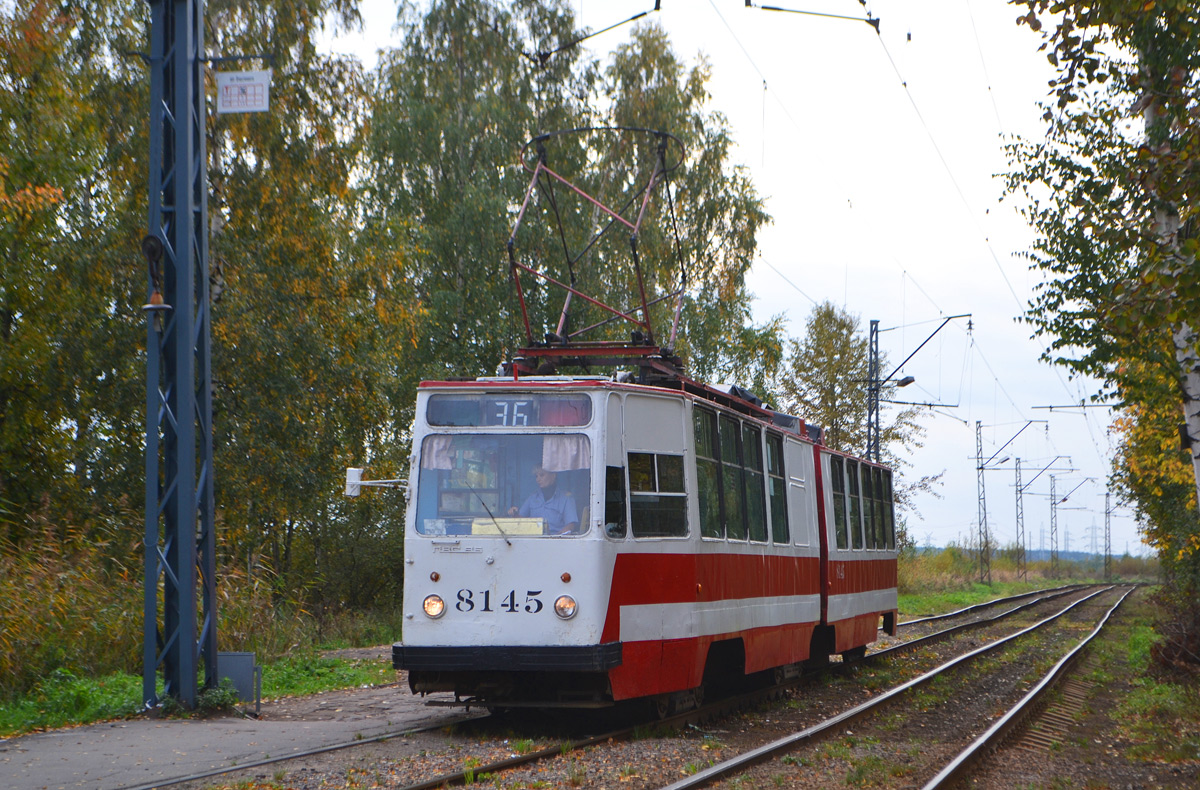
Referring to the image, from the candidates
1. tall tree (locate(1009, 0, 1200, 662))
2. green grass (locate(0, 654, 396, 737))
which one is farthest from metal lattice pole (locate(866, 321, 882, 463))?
green grass (locate(0, 654, 396, 737))

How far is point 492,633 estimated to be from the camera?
9812mm

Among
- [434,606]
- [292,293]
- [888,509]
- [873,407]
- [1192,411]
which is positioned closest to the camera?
[434,606]

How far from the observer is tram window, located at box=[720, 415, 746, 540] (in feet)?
38.6

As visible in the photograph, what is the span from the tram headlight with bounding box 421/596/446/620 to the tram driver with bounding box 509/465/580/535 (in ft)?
2.93

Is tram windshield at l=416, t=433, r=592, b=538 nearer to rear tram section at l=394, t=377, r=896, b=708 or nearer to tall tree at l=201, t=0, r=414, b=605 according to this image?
rear tram section at l=394, t=377, r=896, b=708

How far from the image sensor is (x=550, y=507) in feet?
32.9

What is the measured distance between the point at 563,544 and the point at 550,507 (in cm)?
35

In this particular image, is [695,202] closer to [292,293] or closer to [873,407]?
[873,407]

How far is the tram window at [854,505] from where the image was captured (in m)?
16.8

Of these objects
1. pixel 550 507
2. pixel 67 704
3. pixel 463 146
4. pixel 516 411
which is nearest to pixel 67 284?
pixel 67 704

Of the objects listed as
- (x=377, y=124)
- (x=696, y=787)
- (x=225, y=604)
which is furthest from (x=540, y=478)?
(x=377, y=124)

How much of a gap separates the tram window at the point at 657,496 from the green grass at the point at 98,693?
4.80 metres

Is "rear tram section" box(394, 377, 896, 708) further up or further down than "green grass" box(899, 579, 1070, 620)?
further up

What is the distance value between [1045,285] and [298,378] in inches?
462
